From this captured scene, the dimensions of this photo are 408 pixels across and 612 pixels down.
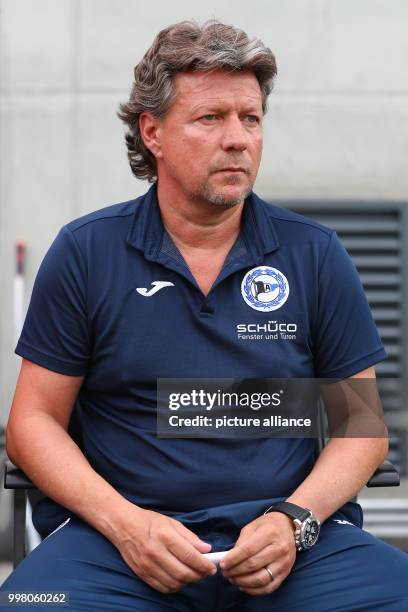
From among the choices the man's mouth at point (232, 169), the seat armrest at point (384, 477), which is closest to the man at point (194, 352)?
the man's mouth at point (232, 169)

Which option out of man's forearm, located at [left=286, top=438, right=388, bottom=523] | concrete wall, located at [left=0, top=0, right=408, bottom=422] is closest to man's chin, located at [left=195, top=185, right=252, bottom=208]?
man's forearm, located at [left=286, top=438, right=388, bottom=523]

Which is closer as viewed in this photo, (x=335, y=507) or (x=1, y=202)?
(x=335, y=507)

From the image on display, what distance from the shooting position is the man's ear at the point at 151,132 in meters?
2.77

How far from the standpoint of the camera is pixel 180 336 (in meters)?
2.58

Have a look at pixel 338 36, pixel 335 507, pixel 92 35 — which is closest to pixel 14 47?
pixel 92 35

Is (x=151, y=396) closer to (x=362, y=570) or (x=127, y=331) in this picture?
(x=127, y=331)

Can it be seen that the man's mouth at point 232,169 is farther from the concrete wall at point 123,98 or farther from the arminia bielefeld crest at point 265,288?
the concrete wall at point 123,98

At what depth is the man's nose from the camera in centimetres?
258

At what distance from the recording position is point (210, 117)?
2.61m

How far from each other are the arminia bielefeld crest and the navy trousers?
0.43 meters

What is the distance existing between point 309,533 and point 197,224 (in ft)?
2.46

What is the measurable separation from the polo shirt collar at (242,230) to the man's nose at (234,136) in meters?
0.23

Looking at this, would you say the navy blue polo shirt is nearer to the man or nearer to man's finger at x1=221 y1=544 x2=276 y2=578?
the man

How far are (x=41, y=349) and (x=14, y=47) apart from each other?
2592 millimetres
